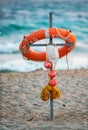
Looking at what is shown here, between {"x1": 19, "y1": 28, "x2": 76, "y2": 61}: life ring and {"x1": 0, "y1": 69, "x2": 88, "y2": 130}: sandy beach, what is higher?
{"x1": 19, "y1": 28, "x2": 76, "y2": 61}: life ring

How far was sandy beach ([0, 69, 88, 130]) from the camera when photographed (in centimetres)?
480

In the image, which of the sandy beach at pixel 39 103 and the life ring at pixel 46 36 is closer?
the sandy beach at pixel 39 103

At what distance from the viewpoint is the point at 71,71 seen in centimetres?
880

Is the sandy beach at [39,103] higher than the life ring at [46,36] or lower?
lower

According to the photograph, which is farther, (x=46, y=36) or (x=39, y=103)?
(x=39, y=103)

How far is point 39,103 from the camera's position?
257 inches

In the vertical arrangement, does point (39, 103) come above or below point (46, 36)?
below

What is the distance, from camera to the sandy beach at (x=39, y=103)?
4.80 m

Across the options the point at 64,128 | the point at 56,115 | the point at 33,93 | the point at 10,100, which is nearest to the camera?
the point at 64,128

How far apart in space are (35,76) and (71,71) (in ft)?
3.29

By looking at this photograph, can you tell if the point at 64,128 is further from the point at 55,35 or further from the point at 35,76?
the point at 35,76

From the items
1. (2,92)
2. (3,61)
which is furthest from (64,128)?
(3,61)

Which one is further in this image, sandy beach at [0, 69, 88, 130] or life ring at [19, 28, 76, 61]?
life ring at [19, 28, 76, 61]

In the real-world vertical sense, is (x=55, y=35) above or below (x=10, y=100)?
above
